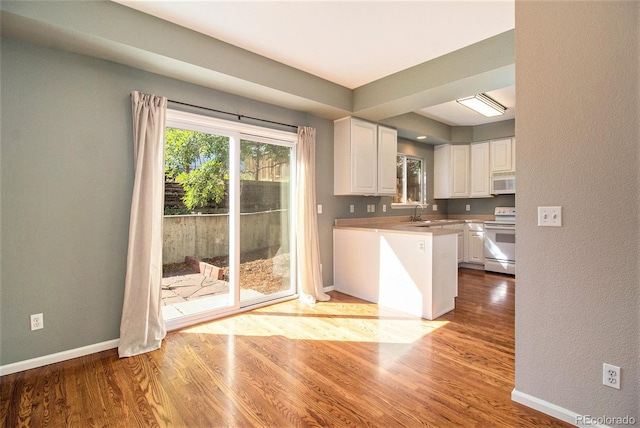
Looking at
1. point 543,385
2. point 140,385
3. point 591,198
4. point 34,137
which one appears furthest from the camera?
point 34,137

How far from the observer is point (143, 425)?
1741 millimetres

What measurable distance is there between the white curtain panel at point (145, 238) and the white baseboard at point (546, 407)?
9.07ft

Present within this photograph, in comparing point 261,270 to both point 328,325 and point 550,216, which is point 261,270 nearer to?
point 328,325

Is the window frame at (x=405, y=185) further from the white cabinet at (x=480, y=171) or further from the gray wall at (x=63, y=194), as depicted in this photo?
the gray wall at (x=63, y=194)

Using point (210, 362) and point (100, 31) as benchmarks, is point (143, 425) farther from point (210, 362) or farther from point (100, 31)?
point (100, 31)

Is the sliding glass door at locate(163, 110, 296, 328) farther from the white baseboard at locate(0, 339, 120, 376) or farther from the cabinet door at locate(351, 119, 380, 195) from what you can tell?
the cabinet door at locate(351, 119, 380, 195)

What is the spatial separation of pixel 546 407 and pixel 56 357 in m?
3.46

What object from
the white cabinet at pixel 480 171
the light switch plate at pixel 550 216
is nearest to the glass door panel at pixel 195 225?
the light switch plate at pixel 550 216

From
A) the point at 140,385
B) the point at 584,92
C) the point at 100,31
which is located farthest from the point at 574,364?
the point at 100,31

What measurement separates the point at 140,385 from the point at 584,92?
130 inches

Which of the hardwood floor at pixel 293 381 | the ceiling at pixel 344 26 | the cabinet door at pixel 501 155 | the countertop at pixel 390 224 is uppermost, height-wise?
the ceiling at pixel 344 26

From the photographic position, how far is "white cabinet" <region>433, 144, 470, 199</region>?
6.12 metres

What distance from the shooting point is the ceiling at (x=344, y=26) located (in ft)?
7.66

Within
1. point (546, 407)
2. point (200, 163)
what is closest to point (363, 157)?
point (200, 163)
